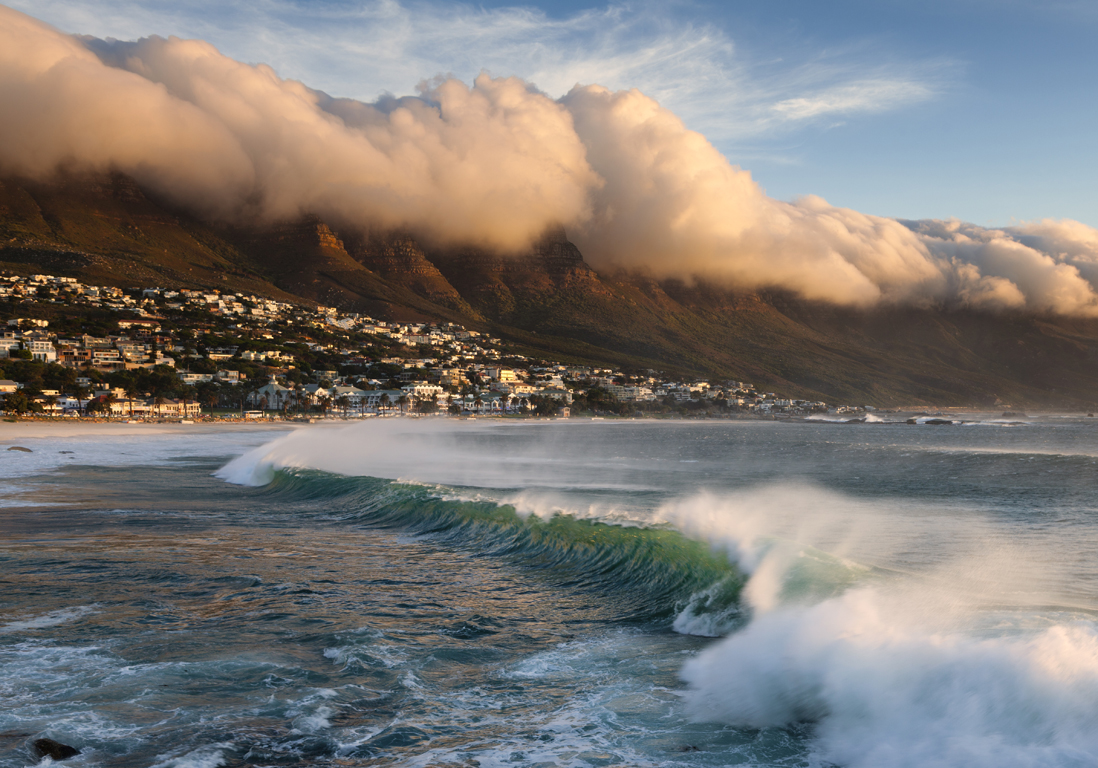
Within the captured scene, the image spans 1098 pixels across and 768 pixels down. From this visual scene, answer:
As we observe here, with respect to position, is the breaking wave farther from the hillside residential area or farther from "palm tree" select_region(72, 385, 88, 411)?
"palm tree" select_region(72, 385, 88, 411)

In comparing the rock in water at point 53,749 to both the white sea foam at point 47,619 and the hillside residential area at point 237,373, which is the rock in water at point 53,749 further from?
the hillside residential area at point 237,373

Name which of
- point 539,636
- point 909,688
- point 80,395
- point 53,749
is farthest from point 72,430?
point 909,688

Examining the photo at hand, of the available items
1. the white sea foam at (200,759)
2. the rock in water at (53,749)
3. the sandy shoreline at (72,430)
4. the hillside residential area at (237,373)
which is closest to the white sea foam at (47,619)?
the rock in water at (53,749)

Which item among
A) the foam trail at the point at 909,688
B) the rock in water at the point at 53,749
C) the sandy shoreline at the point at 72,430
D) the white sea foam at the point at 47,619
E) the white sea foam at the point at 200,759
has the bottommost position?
the sandy shoreline at the point at 72,430

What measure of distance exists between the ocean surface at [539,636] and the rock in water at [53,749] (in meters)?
0.12

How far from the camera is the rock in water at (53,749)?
7105mm

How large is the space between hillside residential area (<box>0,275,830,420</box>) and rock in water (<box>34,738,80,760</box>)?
104309 millimetres

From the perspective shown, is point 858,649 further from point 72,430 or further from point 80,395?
point 80,395

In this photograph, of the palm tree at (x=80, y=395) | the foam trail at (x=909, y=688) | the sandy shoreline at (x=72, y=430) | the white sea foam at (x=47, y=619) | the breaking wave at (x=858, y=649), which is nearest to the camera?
the foam trail at (x=909, y=688)

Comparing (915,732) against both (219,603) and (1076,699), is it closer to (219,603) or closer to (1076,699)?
(1076,699)

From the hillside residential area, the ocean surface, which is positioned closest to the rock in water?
the ocean surface

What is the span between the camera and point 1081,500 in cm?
3203

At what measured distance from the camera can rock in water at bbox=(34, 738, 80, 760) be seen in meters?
7.11

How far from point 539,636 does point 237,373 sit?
145261mm
